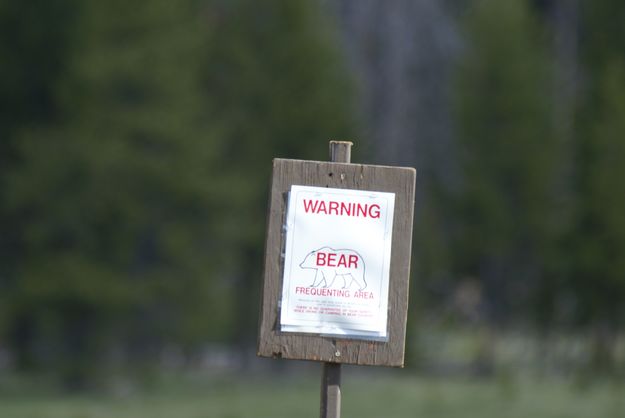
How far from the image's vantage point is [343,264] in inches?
157

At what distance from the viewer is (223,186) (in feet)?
79.8

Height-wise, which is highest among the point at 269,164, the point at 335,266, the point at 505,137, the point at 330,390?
the point at 505,137

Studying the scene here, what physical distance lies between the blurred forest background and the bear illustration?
19157 millimetres

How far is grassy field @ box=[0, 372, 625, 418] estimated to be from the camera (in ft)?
51.5

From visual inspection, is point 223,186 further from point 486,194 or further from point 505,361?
point 505,361

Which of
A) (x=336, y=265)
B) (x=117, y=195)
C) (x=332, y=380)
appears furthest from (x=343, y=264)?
(x=117, y=195)

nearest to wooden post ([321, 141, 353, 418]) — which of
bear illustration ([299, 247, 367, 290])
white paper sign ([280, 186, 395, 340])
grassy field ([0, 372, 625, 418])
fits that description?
white paper sign ([280, 186, 395, 340])

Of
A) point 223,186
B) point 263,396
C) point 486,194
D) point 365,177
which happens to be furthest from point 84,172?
point 365,177

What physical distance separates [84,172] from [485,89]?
10.1 m

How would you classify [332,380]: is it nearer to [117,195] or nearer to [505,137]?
[117,195]

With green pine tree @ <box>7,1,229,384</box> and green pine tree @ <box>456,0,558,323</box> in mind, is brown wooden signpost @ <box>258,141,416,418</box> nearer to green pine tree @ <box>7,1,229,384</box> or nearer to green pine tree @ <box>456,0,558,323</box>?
green pine tree @ <box>7,1,229,384</box>

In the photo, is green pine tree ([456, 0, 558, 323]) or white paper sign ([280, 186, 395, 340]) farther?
green pine tree ([456, 0, 558, 323])

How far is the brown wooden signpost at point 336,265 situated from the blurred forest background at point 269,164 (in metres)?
19.1

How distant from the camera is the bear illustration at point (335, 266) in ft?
13.1
